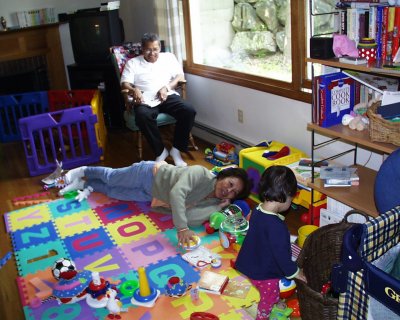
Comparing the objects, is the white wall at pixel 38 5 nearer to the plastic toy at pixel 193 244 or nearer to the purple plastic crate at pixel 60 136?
the purple plastic crate at pixel 60 136

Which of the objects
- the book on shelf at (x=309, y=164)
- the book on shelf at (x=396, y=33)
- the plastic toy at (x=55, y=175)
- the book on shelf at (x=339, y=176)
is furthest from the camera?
the plastic toy at (x=55, y=175)

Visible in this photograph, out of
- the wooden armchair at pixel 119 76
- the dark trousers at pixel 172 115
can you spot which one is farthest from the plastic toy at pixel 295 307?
the wooden armchair at pixel 119 76

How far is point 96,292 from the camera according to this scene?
219 cm

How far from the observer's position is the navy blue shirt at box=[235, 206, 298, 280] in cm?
174

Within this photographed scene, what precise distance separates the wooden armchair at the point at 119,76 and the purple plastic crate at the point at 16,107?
903mm

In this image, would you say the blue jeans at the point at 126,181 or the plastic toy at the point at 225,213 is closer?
the plastic toy at the point at 225,213

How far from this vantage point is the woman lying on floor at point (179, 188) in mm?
2615

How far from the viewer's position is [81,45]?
468cm

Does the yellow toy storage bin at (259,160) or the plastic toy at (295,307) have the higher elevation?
the yellow toy storage bin at (259,160)

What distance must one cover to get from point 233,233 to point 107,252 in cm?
70

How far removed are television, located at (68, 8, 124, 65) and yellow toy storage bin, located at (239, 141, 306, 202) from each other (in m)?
2.17

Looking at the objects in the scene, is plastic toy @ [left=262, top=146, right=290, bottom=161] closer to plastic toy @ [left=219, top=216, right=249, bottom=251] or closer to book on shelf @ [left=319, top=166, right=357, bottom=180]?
book on shelf @ [left=319, top=166, right=357, bottom=180]

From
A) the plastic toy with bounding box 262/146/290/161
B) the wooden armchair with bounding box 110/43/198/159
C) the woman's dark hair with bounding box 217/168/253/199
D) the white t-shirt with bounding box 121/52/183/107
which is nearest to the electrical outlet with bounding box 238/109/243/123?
the wooden armchair with bounding box 110/43/198/159

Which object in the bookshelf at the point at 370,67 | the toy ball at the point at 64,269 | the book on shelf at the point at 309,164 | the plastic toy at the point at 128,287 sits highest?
the bookshelf at the point at 370,67
